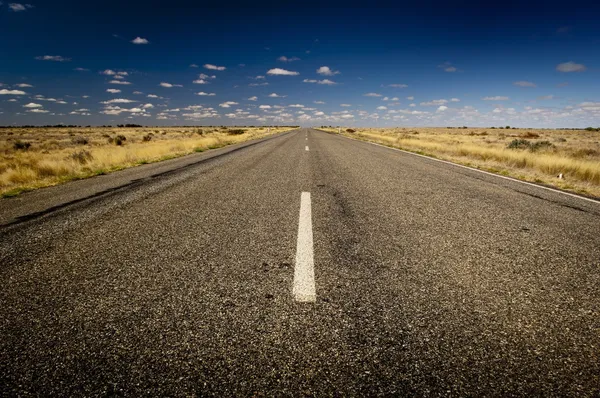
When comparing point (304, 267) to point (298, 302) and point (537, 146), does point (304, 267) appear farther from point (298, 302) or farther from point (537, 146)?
point (537, 146)

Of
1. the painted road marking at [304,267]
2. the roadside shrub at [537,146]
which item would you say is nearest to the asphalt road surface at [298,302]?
the painted road marking at [304,267]

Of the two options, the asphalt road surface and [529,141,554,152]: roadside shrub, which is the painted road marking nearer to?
the asphalt road surface

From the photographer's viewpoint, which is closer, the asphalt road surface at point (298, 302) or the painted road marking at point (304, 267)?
the asphalt road surface at point (298, 302)

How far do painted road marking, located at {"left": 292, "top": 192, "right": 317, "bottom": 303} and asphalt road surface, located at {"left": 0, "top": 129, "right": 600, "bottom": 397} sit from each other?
15 mm

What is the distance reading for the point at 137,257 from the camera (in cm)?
283

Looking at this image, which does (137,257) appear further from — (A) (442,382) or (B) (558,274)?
(B) (558,274)

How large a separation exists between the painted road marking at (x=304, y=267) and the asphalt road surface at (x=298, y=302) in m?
0.01

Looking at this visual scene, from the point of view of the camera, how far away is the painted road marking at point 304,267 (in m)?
2.18

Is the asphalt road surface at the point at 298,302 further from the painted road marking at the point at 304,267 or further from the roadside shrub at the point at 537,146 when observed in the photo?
the roadside shrub at the point at 537,146

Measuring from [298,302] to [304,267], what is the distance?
0.51 metres

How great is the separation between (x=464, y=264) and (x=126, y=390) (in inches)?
112

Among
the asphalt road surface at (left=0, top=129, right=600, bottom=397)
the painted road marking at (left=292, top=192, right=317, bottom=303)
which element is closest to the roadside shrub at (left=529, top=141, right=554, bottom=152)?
the asphalt road surface at (left=0, top=129, right=600, bottom=397)

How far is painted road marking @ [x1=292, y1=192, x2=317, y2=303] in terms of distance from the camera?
2180 millimetres

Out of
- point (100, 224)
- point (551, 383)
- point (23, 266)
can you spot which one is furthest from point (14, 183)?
point (551, 383)
